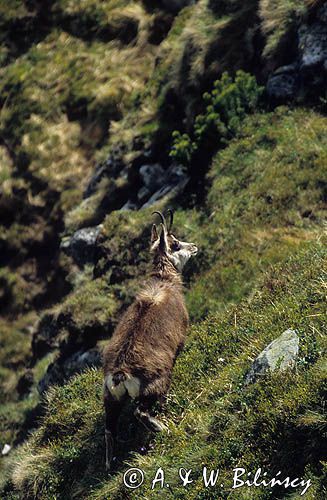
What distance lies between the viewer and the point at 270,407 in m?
7.23

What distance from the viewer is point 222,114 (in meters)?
18.2

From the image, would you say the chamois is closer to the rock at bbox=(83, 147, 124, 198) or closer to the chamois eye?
the chamois eye

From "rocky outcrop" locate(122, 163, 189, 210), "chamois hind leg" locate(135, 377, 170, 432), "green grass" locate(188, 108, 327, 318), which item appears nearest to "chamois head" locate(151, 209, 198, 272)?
"green grass" locate(188, 108, 327, 318)

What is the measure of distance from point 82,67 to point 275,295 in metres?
20.8

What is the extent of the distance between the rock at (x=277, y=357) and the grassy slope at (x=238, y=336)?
0.39 ft

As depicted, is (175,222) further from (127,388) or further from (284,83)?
(127,388)

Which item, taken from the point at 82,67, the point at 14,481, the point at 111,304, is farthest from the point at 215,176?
the point at 82,67

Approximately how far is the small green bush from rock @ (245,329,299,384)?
408 inches

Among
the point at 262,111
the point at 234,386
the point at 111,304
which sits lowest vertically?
the point at 111,304

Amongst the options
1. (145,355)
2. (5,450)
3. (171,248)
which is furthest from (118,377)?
(5,450)

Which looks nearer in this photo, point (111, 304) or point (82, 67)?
point (111, 304)

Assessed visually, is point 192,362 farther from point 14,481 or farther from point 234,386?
point 14,481

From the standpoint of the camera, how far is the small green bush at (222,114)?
58.4 feet

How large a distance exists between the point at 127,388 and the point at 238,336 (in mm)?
2053
